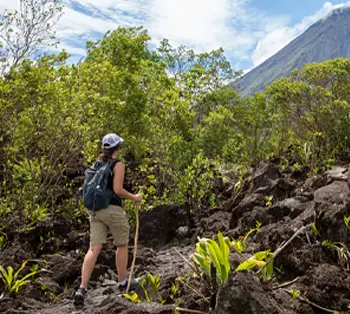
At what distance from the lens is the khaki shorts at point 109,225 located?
520 centimetres

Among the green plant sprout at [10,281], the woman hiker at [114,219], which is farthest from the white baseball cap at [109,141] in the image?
the green plant sprout at [10,281]

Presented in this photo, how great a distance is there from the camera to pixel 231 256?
183 inches

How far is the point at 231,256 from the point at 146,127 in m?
7.60

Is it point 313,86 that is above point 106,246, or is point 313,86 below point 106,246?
above

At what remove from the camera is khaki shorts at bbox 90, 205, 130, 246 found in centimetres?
520

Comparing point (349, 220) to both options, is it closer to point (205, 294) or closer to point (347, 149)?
point (205, 294)

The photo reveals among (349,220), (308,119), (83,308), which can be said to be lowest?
(83,308)

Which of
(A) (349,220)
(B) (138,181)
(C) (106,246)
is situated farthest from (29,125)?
(A) (349,220)

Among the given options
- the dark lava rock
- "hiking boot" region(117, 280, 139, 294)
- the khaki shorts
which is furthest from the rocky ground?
the khaki shorts

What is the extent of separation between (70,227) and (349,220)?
5.07m

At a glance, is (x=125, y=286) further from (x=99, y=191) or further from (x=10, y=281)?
(x=10, y=281)

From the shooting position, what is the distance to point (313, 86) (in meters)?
12.6

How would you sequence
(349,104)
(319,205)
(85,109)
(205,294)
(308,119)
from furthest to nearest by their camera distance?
(308,119), (349,104), (85,109), (319,205), (205,294)

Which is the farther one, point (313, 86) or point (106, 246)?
point (313, 86)
